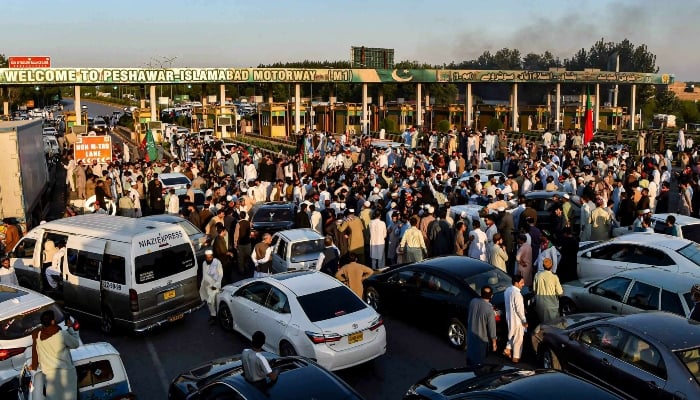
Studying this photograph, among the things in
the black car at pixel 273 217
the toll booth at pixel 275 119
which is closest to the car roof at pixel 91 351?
the black car at pixel 273 217

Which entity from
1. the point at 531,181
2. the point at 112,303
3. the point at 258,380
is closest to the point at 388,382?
the point at 258,380

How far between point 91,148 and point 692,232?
742 inches

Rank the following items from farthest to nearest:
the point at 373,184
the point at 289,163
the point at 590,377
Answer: the point at 289,163 < the point at 373,184 < the point at 590,377

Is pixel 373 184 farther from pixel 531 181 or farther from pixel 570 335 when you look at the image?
pixel 570 335

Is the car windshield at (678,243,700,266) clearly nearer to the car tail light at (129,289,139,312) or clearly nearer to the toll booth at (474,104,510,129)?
the car tail light at (129,289,139,312)

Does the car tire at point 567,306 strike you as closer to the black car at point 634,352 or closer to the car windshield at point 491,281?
the car windshield at point 491,281

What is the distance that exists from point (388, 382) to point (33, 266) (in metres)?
7.77

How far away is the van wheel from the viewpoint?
1172 centimetres

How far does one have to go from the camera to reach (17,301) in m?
9.65

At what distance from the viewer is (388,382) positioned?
9844 mm

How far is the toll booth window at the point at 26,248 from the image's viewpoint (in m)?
13.5

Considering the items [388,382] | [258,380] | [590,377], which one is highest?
[258,380]

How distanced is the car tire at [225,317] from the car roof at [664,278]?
6524mm

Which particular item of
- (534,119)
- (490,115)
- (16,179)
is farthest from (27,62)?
(16,179)
